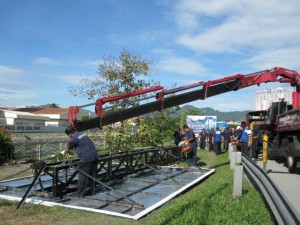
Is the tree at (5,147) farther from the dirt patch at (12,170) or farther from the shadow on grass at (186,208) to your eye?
the shadow on grass at (186,208)

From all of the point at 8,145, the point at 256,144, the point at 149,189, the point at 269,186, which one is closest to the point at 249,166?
the point at 269,186

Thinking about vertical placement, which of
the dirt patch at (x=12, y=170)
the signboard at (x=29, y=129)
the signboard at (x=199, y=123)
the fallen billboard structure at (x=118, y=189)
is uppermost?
the signboard at (x=199, y=123)

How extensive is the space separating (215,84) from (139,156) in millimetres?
3673

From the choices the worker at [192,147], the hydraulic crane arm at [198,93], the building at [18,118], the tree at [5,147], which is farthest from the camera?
the building at [18,118]

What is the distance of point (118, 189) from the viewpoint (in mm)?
9961

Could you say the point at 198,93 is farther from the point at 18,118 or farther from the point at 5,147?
the point at 18,118

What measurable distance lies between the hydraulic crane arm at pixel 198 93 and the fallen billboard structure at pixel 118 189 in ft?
4.31

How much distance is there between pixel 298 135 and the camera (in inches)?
466

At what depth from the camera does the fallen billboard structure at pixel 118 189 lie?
7.70m

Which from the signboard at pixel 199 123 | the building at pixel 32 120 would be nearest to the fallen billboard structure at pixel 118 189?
the building at pixel 32 120

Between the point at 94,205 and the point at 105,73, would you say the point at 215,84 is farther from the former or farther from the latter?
the point at 105,73

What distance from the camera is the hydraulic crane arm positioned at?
946 centimetres

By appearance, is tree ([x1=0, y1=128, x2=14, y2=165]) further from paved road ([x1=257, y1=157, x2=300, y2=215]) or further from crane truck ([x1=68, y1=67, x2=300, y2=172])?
paved road ([x1=257, y1=157, x2=300, y2=215])

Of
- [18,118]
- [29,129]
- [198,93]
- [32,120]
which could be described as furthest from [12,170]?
[32,120]
